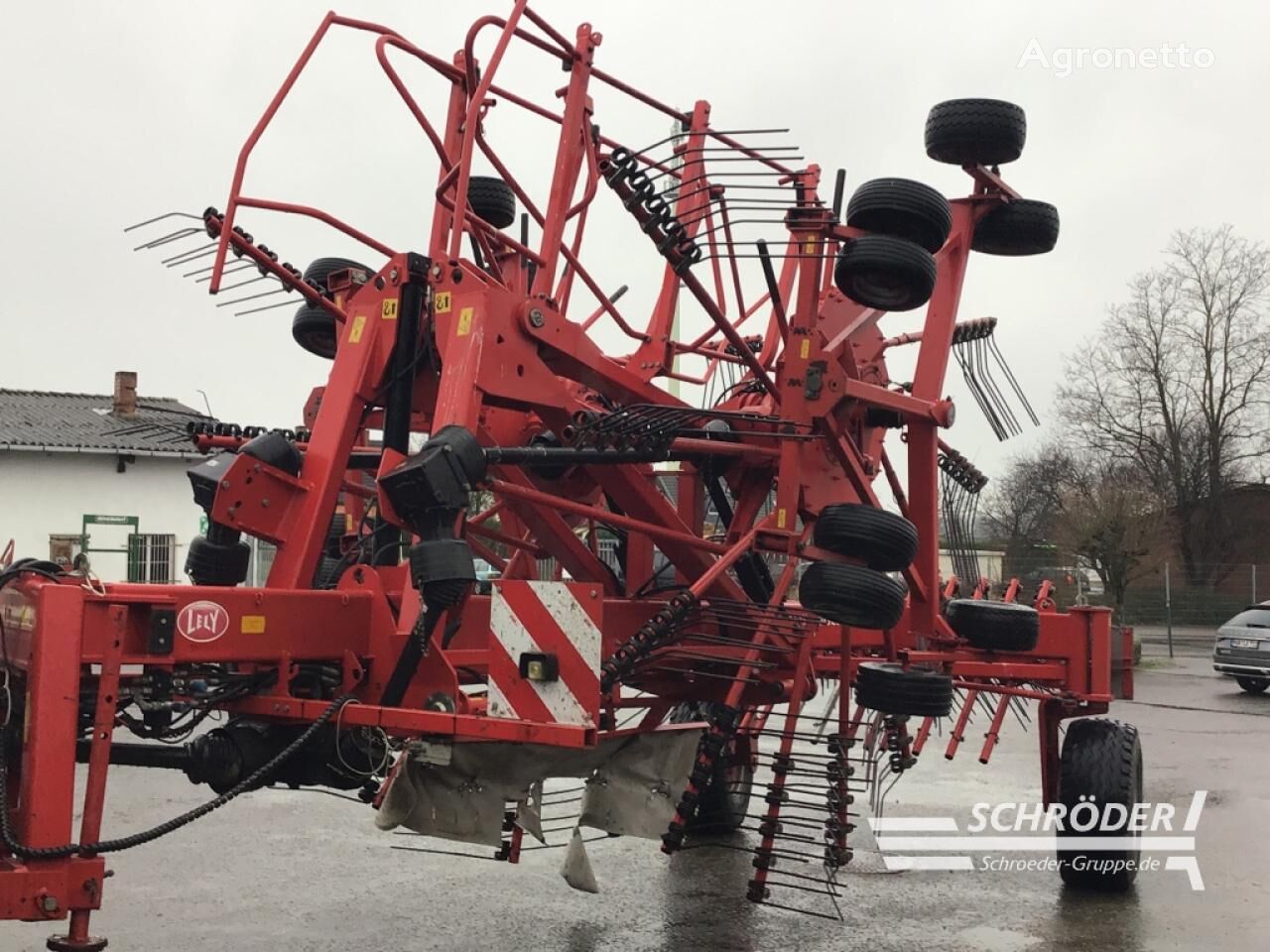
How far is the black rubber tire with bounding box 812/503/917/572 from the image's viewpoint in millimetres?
6004

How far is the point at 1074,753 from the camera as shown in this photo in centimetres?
740

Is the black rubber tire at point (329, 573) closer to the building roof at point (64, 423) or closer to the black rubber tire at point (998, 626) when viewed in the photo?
the black rubber tire at point (998, 626)

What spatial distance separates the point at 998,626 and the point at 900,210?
237 cm

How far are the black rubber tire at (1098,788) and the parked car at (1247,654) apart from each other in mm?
13009

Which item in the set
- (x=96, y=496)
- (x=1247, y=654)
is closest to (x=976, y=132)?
(x=1247, y=654)

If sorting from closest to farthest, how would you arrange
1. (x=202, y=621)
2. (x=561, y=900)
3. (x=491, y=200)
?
(x=202, y=621)
(x=561, y=900)
(x=491, y=200)

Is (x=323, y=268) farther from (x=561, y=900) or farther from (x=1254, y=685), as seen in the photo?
(x=1254, y=685)

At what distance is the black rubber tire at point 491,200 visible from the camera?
8.08m

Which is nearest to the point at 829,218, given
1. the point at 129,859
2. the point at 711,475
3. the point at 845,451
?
the point at 845,451

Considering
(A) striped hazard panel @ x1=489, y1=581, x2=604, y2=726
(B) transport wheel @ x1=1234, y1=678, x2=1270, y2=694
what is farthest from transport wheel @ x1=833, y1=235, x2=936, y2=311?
(B) transport wheel @ x1=1234, y1=678, x2=1270, y2=694

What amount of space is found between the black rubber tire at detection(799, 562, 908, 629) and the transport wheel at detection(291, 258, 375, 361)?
10.2 feet

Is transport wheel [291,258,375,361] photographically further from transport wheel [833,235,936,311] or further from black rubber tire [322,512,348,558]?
transport wheel [833,235,936,311]

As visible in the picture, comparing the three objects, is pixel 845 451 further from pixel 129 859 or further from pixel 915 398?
pixel 129 859

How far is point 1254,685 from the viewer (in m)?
19.4
